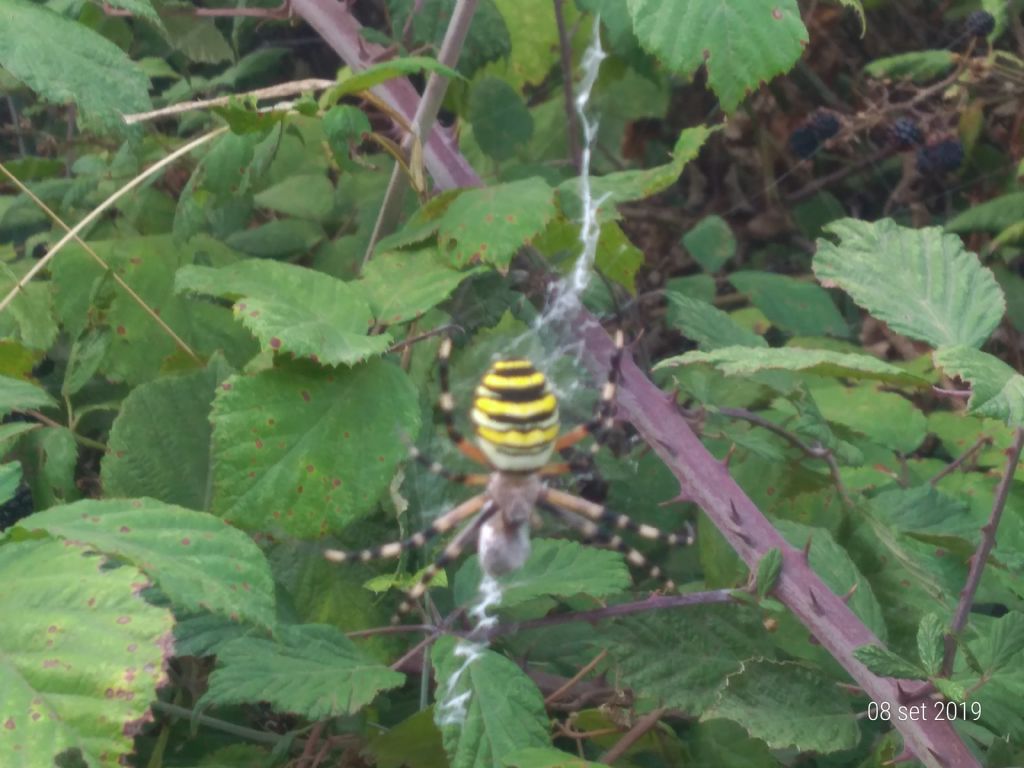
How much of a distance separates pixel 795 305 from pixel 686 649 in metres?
1.35

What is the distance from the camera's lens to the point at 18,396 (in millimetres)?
1684

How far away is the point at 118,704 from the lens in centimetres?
108

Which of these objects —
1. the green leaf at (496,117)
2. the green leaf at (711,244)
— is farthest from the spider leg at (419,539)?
the green leaf at (711,244)

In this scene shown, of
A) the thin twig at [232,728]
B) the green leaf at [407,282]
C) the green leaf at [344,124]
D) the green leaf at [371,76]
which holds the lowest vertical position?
the thin twig at [232,728]

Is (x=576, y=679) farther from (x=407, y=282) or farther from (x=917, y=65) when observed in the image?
(x=917, y=65)

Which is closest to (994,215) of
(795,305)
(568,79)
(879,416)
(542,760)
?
(795,305)

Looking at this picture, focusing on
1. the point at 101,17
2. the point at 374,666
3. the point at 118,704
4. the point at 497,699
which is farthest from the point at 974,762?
the point at 101,17

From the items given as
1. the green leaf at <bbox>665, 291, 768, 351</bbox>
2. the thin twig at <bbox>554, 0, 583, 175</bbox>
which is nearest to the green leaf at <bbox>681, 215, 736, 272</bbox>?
the thin twig at <bbox>554, 0, 583, 175</bbox>

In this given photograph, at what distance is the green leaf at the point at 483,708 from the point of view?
4.82 ft

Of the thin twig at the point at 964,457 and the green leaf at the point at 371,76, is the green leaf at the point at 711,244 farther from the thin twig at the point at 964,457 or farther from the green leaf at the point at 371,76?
the green leaf at the point at 371,76

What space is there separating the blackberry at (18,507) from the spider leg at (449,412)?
807 millimetres

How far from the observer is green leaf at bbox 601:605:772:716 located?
169cm

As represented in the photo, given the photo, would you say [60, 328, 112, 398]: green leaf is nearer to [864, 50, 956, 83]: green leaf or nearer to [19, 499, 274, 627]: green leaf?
[19, 499, 274, 627]: green leaf

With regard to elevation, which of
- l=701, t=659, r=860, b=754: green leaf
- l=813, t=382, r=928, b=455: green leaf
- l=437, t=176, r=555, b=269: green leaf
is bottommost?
l=813, t=382, r=928, b=455: green leaf
